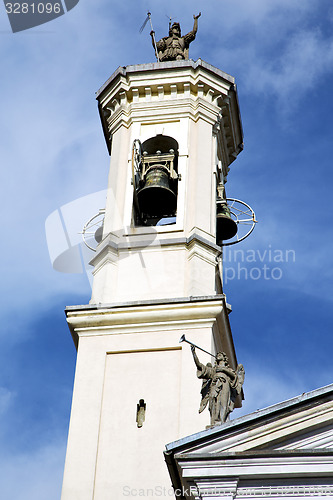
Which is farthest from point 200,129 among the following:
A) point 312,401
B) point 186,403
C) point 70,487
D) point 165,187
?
point 312,401

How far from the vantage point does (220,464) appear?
1816 centimetres

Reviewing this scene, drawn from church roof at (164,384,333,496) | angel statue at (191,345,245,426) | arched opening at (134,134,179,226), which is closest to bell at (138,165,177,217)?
arched opening at (134,134,179,226)

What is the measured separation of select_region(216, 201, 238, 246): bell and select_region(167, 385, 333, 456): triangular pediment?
10858 millimetres

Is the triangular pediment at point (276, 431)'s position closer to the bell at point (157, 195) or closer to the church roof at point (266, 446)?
the church roof at point (266, 446)

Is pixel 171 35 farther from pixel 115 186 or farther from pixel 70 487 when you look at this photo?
pixel 70 487

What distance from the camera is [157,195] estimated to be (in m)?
28.5

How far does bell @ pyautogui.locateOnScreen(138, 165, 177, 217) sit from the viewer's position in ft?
93.0

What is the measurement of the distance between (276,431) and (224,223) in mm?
11297

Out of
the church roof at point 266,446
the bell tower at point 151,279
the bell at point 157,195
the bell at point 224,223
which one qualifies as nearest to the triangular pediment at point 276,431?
the church roof at point 266,446

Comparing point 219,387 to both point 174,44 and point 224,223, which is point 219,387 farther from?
point 174,44

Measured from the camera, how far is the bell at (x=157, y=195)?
28.4 m

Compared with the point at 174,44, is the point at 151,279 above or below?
below

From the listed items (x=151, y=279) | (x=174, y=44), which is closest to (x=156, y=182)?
(x=151, y=279)

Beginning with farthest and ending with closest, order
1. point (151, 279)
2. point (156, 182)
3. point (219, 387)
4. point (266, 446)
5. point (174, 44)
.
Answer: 1. point (174, 44)
2. point (156, 182)
3. point (151, 279)
4. point (219, 387)
5. point (266, 446)
